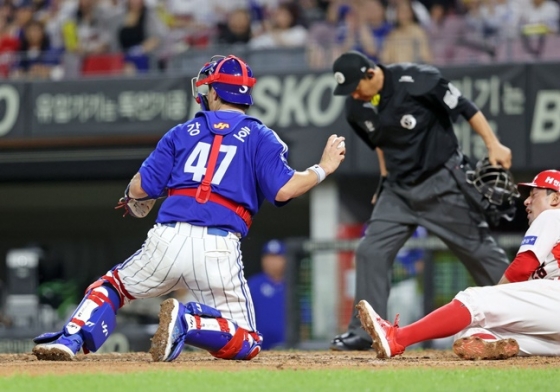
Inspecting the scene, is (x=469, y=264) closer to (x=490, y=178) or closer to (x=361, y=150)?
(x=490, y=178)

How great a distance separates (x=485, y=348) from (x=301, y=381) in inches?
58.9

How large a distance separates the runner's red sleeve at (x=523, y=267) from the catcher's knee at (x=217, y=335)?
1387 mm

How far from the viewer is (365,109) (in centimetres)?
739

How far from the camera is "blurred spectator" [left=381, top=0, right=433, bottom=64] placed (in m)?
12.2

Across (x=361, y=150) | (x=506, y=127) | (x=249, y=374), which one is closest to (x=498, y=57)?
(x=506, y=127)

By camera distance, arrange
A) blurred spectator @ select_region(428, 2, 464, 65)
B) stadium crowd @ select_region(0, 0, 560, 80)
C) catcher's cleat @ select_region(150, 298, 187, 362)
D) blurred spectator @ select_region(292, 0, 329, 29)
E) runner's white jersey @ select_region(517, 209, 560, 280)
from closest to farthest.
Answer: catcher's cleat @ select_region(150, 298, 187, 362) < runner's white jersey @ select_region(517, 209, 560, 280) < stadium crowd @ select_region(0, 0, 560, 80) < blurred spectator @ select_region(428, 2, 464, 65) < blurred spectator @ select_region(292, 0, 329, 29)

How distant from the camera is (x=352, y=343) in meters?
7.28

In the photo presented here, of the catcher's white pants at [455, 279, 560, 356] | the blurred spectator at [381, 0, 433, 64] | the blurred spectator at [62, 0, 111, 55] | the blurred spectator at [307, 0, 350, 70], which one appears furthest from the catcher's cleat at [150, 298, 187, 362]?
the blurred spectator at [62, 0, 111, 55]

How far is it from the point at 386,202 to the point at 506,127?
5.31m

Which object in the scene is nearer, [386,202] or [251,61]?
[386,202]

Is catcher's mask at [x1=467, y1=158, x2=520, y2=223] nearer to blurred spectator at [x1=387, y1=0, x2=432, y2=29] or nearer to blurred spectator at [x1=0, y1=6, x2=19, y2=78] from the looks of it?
blurred spectator at [x1=387, y1=0, x2=432, y2=29]

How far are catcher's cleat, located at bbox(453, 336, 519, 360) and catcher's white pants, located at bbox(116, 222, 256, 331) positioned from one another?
112 centimetres

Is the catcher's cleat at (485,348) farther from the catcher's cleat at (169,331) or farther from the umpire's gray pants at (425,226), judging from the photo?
the catcher's cleat at (169,331)

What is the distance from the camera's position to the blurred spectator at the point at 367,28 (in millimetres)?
12359
